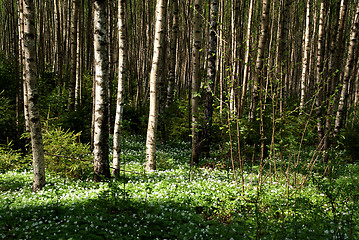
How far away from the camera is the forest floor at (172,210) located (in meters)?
4.18

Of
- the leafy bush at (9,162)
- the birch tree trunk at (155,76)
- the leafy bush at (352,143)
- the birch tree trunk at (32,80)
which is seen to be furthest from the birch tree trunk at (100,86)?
the leafy bush at (352,143)

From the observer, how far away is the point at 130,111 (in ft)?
45.6

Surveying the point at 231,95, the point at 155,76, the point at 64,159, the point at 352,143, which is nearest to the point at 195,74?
the point at 155,76

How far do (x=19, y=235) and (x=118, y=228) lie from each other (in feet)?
5.11

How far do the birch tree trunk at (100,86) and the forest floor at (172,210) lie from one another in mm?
707

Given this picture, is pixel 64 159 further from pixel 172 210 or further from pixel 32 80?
pixel 172 210

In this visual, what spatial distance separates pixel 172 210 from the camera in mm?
5027

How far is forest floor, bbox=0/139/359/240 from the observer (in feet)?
13.7

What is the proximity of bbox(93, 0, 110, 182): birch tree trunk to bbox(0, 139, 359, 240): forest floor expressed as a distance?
0.71m

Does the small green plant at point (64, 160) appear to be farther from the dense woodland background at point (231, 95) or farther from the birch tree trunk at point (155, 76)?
the birch tree trunk at point (155, 76)

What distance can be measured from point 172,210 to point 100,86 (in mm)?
3269

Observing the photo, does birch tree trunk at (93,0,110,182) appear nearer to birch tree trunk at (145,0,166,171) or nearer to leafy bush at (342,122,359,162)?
birch tree trunk at (145,0,166,171)

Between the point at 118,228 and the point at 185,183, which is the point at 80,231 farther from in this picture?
the point at 185,183

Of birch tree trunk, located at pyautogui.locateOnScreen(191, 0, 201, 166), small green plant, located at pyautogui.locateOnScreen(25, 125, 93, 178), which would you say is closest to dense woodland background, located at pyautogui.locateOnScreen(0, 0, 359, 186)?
birch tree trunk, located at pyautogui.locateOnScreen(191, 0, 201, 166)
